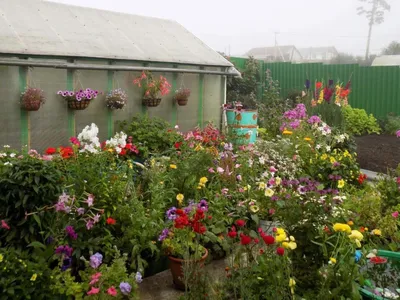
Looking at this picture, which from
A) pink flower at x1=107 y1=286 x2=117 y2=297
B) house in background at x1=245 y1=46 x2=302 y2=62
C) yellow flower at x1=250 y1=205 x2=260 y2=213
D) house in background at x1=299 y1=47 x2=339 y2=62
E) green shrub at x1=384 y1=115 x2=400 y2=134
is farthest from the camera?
house in background at x1=299 y1=47 x2=339 y2=62

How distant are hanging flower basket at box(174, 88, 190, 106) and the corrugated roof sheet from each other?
521 mm

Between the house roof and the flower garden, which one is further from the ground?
the house roof

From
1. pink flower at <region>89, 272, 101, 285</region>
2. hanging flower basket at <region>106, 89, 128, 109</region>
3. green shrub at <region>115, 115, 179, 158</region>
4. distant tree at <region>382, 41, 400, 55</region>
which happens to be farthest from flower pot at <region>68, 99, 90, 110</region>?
distant tree at <region>382, 41, 400, 55</region>

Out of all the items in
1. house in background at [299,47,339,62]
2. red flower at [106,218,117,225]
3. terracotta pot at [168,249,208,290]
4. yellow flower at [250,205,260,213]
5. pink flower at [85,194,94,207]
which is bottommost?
terracotta pot at [168,249,208,290]

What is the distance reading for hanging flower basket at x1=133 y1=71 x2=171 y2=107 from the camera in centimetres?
730

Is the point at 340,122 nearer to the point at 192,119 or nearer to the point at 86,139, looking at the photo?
the point at 192,119

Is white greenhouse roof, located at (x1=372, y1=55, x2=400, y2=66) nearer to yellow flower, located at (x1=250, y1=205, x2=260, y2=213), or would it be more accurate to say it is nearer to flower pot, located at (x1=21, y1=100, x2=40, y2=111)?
flower pot, located at (x1=21, y1=100, x2=40, y2=111)

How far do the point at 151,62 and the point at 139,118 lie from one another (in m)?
1.07

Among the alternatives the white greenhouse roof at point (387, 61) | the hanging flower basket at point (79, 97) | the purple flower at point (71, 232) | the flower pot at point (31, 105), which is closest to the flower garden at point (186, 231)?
the purple flower at point (71, 232)

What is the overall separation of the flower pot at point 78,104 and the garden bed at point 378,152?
452cm

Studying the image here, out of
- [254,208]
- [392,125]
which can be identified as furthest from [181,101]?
[392,125]

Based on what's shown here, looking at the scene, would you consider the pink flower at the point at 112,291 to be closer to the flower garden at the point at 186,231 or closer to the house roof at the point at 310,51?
the flower garden at the point at 186,231

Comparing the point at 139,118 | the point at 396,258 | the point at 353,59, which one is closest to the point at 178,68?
the point at 139,118

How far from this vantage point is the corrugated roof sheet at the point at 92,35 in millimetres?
6191
